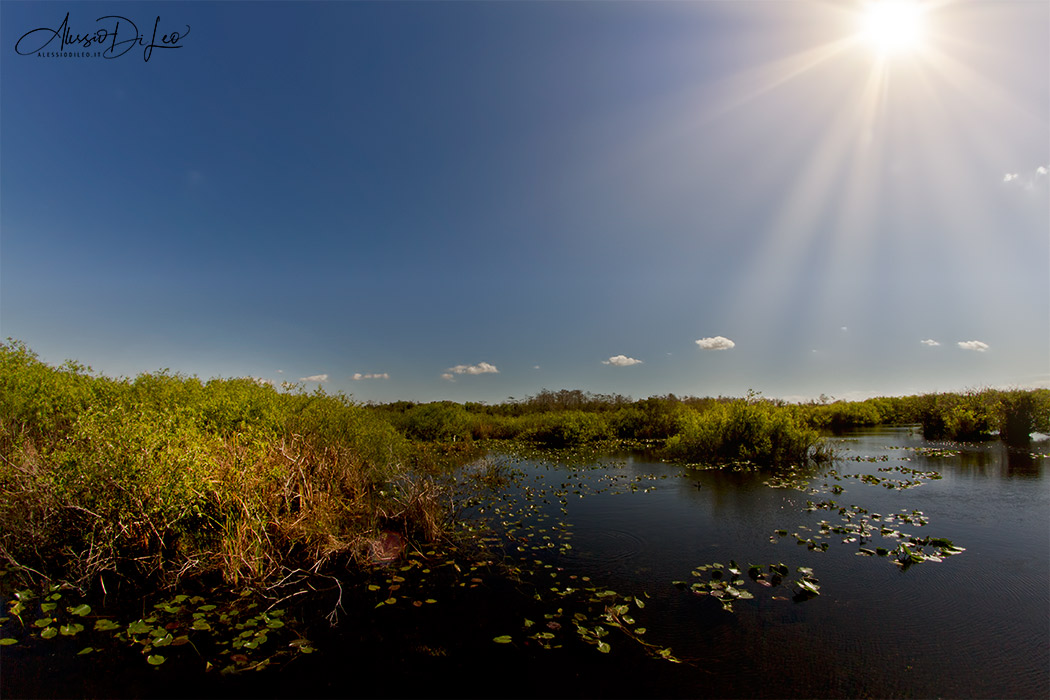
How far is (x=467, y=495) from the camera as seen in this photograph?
1222cm

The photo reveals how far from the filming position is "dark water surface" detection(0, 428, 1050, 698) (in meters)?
4.22

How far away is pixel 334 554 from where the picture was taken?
7418mm

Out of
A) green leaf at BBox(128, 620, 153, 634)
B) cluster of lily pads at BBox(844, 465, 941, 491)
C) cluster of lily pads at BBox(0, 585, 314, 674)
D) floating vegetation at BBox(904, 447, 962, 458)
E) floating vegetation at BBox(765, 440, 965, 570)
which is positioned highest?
floating vegetation at BBox(904, 447, 962, 458)

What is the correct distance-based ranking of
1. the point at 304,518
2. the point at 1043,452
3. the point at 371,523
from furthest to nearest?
the point at 1043,452
the point at 371,523
the point at 304,518

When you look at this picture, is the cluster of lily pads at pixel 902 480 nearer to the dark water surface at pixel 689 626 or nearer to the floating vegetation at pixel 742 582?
the dark water surface at pixel 689 626

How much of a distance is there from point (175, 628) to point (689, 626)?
6299 mm

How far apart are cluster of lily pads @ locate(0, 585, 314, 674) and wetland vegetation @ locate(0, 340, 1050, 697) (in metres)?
0.03

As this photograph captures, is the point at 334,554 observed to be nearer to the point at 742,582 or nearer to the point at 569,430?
the point at 742,582

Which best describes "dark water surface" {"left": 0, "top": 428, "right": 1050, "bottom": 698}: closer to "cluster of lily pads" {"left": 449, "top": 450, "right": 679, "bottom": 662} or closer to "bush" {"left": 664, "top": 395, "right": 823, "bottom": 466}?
"cluster of lily pads" {"left": 449, "top": 450, "right": 679, "bottom": 662}

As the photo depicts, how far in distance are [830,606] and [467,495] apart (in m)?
8.74

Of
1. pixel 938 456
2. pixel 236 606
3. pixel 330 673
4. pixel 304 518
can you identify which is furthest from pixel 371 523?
pixel 938 456

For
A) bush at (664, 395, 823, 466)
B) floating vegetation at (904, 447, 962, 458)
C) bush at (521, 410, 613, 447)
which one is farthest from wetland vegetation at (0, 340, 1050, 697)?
bush at (521, 410, 613, 447)

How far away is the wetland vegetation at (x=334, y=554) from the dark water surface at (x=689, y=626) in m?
0.05

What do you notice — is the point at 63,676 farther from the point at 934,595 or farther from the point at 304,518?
the point at 934,595
